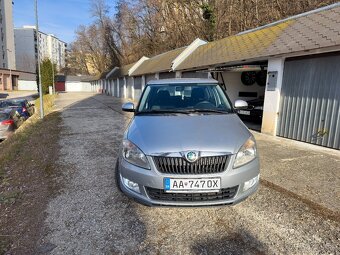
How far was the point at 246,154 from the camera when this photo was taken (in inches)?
116

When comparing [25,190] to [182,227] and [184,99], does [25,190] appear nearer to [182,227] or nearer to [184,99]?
[182,227]

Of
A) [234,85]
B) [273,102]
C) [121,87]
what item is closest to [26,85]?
[121,87]

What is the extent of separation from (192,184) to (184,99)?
179 cm

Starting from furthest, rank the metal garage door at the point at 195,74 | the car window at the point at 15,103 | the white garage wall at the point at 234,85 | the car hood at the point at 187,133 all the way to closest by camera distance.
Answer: the car window at the point at 15,103 → the white garage wall at the point at 234,85 → the metal garage door at the point at 195,74 → the car hood at the point at 187,133

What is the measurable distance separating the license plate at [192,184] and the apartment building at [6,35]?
72.9m

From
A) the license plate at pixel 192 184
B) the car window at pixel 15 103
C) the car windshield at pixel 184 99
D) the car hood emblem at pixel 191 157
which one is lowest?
the car window at pixel 15 103

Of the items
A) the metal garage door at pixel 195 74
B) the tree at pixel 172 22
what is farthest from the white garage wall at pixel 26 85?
the metal garage door at pixel 195 74

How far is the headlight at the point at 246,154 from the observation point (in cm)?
284

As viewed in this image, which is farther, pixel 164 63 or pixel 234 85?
pixel 164 63

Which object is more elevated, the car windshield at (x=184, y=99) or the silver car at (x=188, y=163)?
the car windshield at (x=184, y=99)

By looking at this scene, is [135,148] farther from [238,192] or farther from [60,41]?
[60,41]

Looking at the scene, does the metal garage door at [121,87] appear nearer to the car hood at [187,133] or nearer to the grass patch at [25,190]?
the grass patch at [25,190]

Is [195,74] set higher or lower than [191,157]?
higher

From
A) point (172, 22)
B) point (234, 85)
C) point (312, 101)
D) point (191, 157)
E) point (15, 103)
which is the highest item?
point (172, 22)
